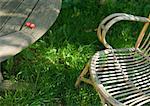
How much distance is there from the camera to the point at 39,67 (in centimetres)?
284

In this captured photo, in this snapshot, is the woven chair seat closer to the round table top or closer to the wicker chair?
the wicker chair

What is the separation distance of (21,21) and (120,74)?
81 cm

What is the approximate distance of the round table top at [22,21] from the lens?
60.7 inches

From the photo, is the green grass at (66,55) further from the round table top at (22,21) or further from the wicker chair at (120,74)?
the round table top at (22,21)

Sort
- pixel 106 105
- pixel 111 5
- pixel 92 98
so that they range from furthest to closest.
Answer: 1. pixel 111 5
2. pixel 92 98
3. pixel 106 105

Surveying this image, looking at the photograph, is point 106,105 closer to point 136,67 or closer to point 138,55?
point 136,67

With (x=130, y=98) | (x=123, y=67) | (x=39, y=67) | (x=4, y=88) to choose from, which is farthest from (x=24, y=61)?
(x=130, y=98)

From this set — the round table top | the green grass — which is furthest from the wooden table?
the green grass

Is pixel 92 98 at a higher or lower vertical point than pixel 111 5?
lower

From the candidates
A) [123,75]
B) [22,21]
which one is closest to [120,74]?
[123,75]

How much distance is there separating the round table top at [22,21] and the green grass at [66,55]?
85 cm

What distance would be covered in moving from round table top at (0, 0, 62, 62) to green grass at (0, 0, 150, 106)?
2.80ft

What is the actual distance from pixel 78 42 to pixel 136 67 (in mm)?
990

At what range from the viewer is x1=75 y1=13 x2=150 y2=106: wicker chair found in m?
2.03
